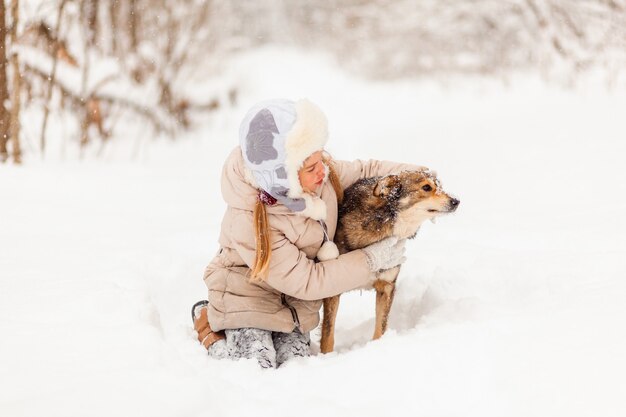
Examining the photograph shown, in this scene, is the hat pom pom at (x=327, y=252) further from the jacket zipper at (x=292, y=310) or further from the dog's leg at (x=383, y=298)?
the dog's leg at (x=383, y=298)

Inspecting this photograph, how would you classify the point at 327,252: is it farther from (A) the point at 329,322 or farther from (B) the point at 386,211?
(A) the point at 329,322

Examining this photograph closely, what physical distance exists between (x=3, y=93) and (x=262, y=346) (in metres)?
5.02

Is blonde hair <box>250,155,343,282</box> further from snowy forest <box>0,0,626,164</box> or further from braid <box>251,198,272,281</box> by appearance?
snowy forest <box>0,0,626,164</box>

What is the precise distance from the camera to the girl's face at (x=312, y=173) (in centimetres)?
284

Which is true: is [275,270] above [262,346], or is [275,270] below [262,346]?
above

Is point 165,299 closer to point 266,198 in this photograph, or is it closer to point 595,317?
point 266,198

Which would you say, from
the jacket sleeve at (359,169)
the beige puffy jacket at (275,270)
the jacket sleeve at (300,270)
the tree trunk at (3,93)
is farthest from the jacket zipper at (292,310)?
the tree trunk at (3,93)

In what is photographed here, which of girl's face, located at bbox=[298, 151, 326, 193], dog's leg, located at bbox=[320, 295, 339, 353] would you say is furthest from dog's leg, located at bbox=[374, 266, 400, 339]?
girl's face, located at bbox=[298, 151, 326, 193]

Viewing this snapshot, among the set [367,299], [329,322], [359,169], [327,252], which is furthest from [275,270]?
[367,299]

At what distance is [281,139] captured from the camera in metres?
2.71

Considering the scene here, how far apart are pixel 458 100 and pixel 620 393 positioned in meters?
15.4

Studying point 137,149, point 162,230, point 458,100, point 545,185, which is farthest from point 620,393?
point 458,100

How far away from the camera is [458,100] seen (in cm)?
1667

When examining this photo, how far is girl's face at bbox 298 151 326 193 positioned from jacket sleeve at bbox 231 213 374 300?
11.7 inches
